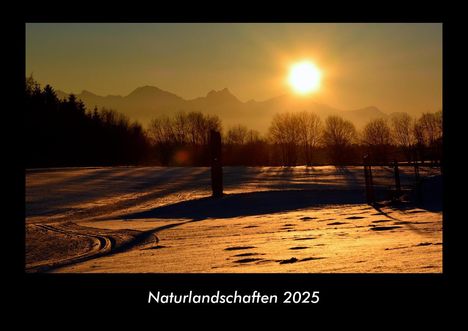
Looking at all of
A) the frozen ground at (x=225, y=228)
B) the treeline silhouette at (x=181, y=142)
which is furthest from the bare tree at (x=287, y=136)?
the frozen ground at (x=225, y=228)

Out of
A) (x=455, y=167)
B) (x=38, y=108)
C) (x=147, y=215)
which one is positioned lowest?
(x=147, y=215)

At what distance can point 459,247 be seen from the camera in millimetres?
4355

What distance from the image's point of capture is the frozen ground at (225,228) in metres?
7.22

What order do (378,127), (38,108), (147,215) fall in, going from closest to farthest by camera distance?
(147,215) → (38,108) → (378,127)

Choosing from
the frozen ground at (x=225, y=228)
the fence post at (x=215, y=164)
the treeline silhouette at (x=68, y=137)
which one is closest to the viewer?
the frozen ground at (x=225, y=228)

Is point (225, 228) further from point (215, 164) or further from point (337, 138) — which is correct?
point (337, 138)

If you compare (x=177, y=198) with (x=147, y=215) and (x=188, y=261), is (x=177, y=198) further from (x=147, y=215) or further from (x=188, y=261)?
(x=188, y=261)

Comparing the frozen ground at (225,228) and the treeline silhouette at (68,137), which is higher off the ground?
the treeline silhouette at (68,137)

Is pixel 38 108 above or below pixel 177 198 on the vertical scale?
above

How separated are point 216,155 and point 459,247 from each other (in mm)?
14906

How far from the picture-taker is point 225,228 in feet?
40.8

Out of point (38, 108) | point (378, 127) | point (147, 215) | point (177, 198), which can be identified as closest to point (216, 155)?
point (177, 198)

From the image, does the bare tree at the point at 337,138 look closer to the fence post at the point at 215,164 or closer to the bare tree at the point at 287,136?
the bare tree at the point at 287,136

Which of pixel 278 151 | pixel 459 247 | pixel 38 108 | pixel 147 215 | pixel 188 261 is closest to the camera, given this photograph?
pixel 459 247
